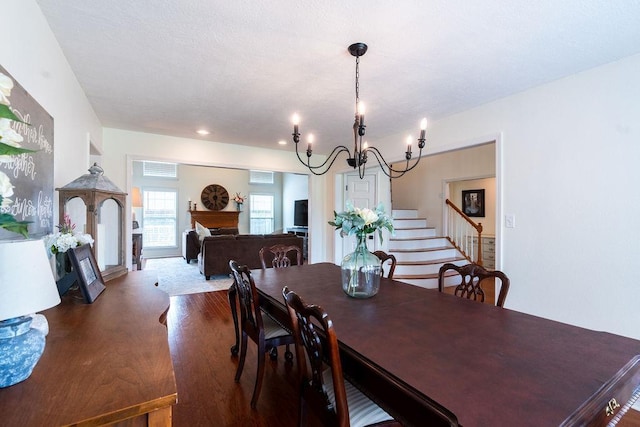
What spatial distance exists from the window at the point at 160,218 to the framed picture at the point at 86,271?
24.5 ft

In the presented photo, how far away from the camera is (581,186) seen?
2.42 m

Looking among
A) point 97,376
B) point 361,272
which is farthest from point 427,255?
point 97,376

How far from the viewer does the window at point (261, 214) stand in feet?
32.7

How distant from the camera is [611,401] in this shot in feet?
3.04

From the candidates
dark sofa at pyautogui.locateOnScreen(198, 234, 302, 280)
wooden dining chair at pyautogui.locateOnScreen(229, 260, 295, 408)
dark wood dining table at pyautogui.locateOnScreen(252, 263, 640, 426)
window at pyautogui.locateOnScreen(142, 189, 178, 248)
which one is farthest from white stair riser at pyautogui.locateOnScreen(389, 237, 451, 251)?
window at pyautogui.locateOnScreen(142, 189, 178, 248)

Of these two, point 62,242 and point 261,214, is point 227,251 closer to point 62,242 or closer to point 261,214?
point 62,242

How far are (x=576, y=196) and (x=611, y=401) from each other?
6.75ft

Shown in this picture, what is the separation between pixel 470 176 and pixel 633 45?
13.7 feet

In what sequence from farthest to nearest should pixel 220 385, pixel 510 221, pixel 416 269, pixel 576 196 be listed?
pixel 416 269 < pixel 510 221 < pixel 576 196 < pixel 220 385

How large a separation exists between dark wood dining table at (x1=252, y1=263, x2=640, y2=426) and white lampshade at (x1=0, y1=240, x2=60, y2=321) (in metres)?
0.97

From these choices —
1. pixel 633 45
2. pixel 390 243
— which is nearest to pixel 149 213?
pixel 390 243

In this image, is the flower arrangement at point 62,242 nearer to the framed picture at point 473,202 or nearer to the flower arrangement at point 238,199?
the framed picture at point 473,202

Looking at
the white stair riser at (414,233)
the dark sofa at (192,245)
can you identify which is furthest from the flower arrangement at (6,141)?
the dark sofa at (192,245)

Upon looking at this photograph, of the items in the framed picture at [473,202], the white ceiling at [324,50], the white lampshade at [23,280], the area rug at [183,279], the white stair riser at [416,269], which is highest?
the white ceiling at [324,50]
